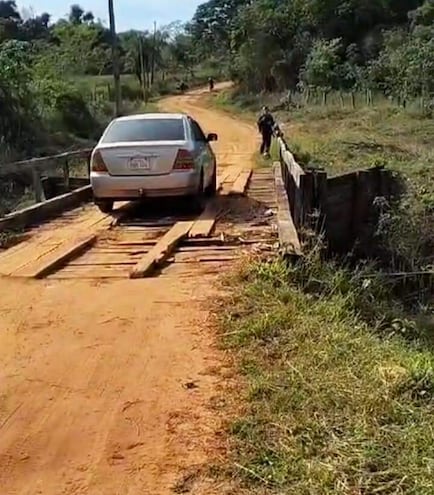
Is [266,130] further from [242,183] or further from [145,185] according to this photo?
[145,185]

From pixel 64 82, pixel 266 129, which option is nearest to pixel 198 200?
pixel 266 129

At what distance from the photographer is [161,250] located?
8.90m

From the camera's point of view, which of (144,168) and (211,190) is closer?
(144,168)

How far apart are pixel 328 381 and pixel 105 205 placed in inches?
328

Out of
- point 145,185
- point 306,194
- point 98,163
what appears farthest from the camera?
point 98,163

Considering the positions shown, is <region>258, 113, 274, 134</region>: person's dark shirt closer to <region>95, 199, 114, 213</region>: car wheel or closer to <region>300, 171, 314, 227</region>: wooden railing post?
<region>95, 199, 114, 213</region>: car wheel

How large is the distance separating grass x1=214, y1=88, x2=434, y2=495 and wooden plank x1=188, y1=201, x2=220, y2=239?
216cm

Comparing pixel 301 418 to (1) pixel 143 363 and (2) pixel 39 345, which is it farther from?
(2) pixel 39 345

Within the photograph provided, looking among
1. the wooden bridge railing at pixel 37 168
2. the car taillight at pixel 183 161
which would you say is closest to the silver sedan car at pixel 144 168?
the car taillight at pixel 183 161

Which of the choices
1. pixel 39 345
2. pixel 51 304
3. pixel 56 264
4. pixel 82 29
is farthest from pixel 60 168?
pixel 82 29

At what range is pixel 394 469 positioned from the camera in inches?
146

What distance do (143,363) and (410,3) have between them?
52726mm

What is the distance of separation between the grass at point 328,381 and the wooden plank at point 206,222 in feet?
7.08

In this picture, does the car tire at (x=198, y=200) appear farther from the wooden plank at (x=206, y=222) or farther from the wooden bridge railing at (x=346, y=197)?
the wooden bridge railing at (x=346, y=197)
